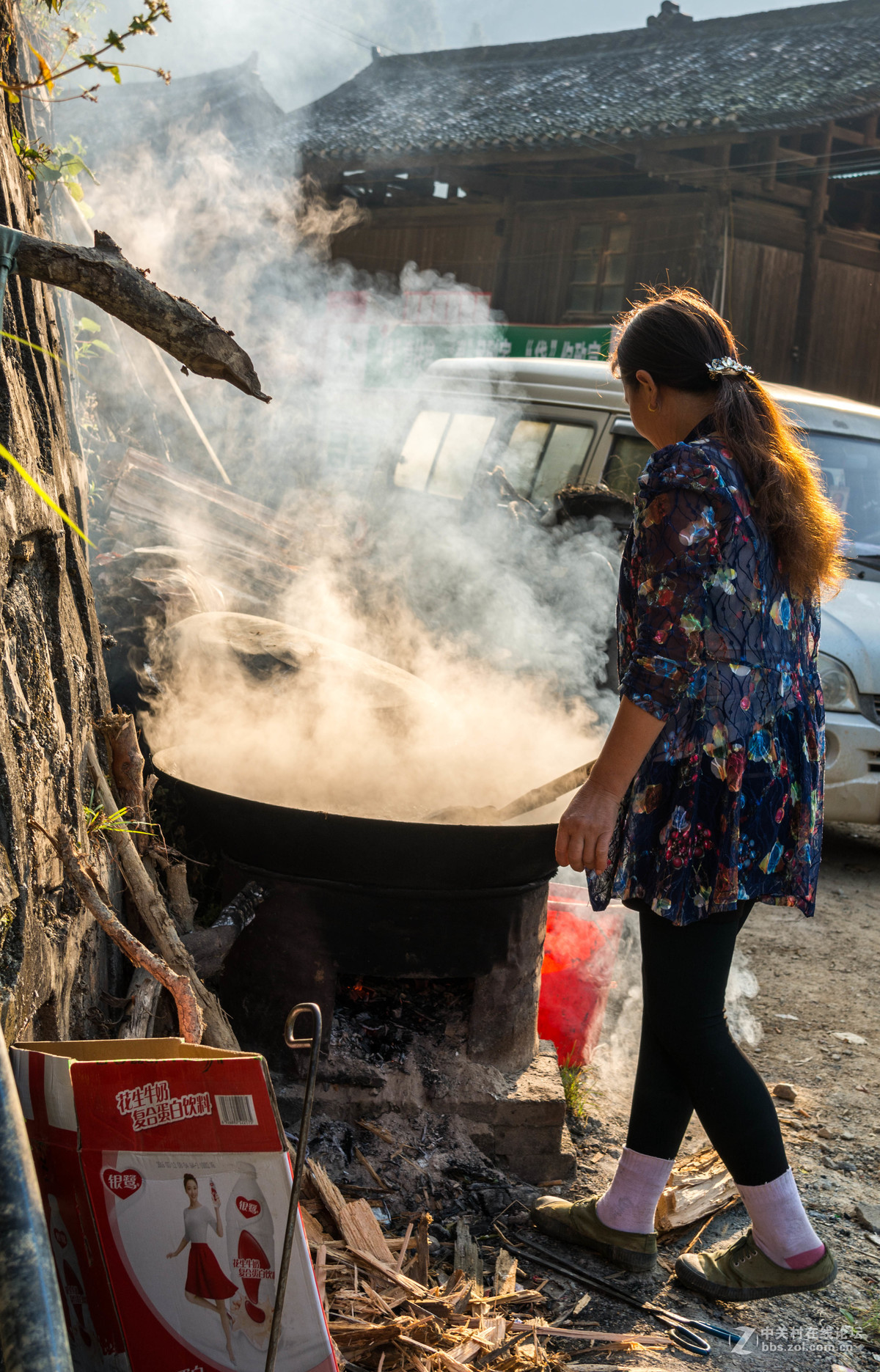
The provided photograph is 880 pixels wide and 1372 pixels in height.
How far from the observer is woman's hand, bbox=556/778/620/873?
207cm

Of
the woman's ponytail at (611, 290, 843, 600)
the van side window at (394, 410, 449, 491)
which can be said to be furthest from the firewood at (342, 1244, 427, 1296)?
the van side window at (394, 410, 449, 491)

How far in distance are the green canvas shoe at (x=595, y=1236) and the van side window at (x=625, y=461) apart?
16.5 feet


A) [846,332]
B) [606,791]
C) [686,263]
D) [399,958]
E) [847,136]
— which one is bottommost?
[399,958]

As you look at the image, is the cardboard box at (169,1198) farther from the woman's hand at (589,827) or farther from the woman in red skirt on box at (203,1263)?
the woman's hand at (589,827)

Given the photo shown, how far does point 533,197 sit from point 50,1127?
15.8 m

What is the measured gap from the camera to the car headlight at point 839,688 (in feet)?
19.4

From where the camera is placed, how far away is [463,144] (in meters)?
13.9

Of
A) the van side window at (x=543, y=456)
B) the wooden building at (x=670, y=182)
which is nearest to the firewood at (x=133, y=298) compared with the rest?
the van side window at (x=543, y=456)

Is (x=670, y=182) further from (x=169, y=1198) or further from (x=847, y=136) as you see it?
(x=169, y=1198)

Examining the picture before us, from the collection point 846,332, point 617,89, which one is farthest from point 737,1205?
point 617,89

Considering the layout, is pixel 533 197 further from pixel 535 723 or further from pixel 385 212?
pixel 535 723

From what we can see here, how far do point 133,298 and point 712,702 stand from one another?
135 cm

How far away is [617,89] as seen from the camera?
14.6 m

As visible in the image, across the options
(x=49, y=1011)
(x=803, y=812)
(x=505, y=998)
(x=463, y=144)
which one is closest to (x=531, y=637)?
(x=505, y=998)
